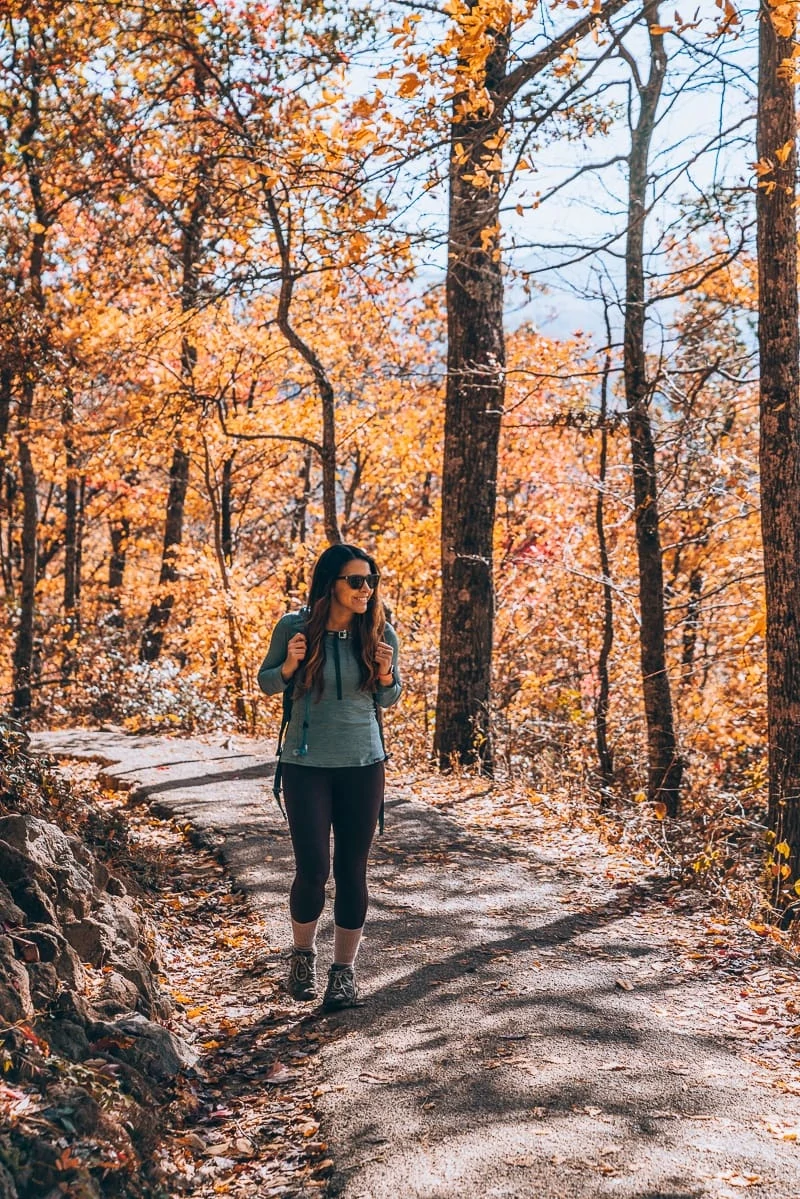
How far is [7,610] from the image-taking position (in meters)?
22.6

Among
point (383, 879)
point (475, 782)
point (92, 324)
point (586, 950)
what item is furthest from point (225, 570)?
point (586, 950)

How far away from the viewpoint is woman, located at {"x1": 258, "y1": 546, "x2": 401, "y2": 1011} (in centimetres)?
514

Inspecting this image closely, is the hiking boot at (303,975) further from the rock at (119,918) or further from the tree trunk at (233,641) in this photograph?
the tree trunk at (233,641)

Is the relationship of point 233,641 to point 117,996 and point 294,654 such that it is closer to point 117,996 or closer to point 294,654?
point 294,654

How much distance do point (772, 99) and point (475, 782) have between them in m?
6.65

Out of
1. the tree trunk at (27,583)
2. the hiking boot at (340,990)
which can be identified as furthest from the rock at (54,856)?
the tree trunk at (27,583)

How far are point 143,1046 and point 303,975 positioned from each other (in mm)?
1190

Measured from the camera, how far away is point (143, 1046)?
171 inches

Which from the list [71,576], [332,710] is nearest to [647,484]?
[332,710]

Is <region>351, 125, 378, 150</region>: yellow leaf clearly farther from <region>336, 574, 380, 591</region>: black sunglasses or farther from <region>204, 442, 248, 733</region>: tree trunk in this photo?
<region>204, 442, 248, 733</region>: tree trunk

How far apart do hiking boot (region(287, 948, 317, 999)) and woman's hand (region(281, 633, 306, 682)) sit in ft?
4.67

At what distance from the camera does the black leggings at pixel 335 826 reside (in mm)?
5148

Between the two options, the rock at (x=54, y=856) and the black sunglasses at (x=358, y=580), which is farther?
the black sunglasses at (x=358, y=580)

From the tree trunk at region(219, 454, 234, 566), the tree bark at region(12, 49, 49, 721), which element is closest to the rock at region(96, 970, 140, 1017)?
the tree bark at region(12, 49, 49, 721)
